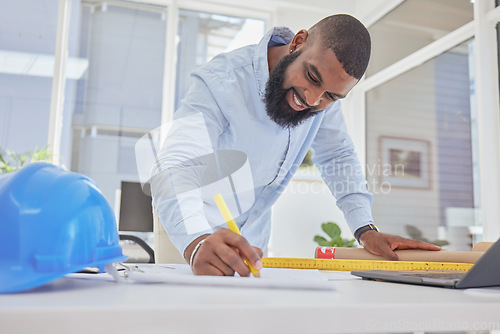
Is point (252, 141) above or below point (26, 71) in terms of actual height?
below

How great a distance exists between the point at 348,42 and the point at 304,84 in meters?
0.18

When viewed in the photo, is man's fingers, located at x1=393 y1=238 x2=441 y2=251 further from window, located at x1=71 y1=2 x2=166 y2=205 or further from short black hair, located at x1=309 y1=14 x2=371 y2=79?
window, located at x1=71 y1=2 x2=166 y2=205

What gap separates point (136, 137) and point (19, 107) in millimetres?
1150

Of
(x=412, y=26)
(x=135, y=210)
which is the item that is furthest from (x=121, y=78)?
(x=412, y=26)

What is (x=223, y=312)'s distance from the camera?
36cm

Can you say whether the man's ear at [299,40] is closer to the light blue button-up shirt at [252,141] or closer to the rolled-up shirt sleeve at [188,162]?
the light blue button-up shirt at [252,141]

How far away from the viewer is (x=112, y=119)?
4.54 m

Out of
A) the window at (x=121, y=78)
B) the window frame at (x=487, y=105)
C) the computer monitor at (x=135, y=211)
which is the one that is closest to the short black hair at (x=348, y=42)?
the window frame at (x=487, y=105)

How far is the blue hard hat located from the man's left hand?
35.5 inches

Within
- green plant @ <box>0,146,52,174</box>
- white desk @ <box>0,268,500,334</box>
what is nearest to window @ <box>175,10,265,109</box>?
green plant @ <box>0,146,52,174</box>

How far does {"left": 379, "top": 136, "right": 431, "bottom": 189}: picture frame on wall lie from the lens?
13.6 feet

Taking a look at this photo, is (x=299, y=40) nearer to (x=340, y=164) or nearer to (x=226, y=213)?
(x=340, y=164)

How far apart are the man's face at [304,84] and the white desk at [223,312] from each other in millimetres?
903

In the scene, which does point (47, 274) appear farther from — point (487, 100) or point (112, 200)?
point (112, 200)
